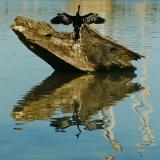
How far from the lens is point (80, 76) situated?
27.4 meters

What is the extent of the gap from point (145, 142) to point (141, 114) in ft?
11.7

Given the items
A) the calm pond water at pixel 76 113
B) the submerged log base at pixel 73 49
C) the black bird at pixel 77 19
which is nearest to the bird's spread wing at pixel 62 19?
Result: the black bird at pixel 77 19

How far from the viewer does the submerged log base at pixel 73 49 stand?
27219 millimetres

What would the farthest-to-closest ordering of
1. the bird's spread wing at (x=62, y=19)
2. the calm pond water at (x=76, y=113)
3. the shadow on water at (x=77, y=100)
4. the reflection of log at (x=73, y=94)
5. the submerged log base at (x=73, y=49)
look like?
the bird's spread wing at (x=62, y=19), the submerged log base at (x=73, y=49), the reflection of log at (x=73, y=94), the shadow on water at (x=77, y=100), the calm pond water at (x=76, y=113)

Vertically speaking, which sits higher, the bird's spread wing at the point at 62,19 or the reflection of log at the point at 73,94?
the bird's spread wing at the point at 62,19

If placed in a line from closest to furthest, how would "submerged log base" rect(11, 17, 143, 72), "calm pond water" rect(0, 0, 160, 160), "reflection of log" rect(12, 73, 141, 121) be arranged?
"calm pond water" rect(0, 0, 160, 160) < "reflection of log" rect(12, 73, 141, 121) < "submerged log base" rect(11, 17, 143, 72)

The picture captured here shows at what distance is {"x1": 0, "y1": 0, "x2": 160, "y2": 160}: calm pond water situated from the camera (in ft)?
46.0

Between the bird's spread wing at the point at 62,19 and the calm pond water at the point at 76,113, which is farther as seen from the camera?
the bird's spread wing at the point at 62,19

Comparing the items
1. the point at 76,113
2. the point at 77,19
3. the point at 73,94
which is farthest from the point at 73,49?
the point at 76,113

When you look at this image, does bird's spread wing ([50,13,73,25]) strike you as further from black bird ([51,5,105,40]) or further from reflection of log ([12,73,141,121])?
reflection of log ([12,73,141,121])

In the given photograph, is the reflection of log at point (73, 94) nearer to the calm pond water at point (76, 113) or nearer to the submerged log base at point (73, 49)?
the calm pond water at point (76, 113)

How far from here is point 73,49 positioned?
91.7 feet

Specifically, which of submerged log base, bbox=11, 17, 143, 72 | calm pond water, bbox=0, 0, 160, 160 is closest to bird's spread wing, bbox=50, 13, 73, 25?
submerged log base, bbox=11, 17, 143, 72

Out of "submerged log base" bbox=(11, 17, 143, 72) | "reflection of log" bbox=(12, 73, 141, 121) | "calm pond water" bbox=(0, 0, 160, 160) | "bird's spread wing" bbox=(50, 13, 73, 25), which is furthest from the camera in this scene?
"bird's spread wing" bbox=(50, 13, 73, 25)
